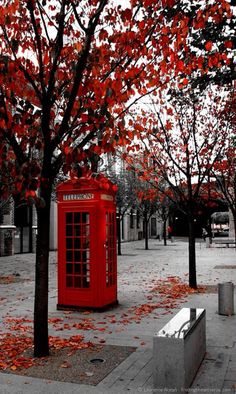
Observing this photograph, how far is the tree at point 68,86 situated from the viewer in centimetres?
544

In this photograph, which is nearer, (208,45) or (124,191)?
(208,45)

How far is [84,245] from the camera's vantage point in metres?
9.00

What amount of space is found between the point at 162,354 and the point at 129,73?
3.98 meters

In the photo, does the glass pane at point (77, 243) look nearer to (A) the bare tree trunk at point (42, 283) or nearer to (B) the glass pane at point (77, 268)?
(B) the glass pane at point (77, 268)

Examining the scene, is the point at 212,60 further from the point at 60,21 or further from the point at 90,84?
the point at 60,21

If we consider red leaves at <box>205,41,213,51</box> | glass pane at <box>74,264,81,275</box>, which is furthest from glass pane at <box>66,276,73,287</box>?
red leaves at <box>205,41,213,51</box>

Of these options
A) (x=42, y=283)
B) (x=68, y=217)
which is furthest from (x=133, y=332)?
(x=68, y=217)

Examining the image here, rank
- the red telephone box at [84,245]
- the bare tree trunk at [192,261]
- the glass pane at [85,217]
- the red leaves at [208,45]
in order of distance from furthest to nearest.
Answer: the bare tree trunk at [192,261]
the glass pane at [85,217]
the red telephone box at [84,245]
the red leaves at [208,45]

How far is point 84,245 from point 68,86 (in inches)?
132

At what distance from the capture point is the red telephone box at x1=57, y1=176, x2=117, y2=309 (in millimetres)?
8805

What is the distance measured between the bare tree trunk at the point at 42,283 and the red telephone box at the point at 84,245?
8.54 ft

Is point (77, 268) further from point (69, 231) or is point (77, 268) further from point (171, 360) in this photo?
point (171, 360)

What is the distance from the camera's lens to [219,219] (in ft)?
217

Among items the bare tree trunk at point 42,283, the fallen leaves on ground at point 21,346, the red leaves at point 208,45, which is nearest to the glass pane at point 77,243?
the fallen leaves on ground at point 21,346
